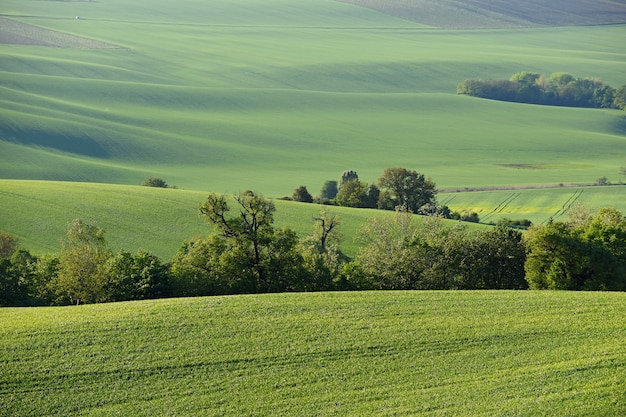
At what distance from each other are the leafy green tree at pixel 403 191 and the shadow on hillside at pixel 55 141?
34.7m

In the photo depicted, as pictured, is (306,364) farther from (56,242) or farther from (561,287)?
(56,242)

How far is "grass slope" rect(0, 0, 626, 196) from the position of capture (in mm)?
88500

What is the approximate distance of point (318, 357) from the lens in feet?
82.2

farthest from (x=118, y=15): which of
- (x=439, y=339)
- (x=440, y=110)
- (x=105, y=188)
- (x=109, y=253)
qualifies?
(x=439, y=339)

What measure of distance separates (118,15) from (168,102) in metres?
76.2

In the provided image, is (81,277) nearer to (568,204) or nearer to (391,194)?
(391,194)

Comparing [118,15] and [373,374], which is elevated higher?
[118,15]

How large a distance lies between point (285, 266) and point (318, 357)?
1264cm

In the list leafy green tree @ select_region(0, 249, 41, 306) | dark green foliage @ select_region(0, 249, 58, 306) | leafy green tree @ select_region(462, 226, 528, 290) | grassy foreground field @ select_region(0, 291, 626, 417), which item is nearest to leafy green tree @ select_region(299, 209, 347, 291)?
leafy green tree @ select_region(462, 226, 528, 290)

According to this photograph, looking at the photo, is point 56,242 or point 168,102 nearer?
point 56,242

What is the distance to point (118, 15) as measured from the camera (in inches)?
7160

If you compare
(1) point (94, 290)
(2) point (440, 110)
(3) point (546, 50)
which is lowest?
(1) point (94, 290)

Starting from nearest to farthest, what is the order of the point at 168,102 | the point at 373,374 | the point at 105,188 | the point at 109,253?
the point at 373,374
the point at 109,253
the point at 105,188
the point at 168,102

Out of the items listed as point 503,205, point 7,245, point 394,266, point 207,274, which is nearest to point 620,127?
point 503,205
